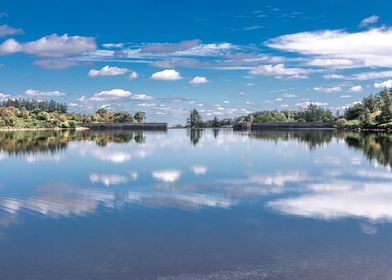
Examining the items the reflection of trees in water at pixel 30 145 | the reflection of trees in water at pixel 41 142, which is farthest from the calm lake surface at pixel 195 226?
the reflection of trees in water at pixel 41 142

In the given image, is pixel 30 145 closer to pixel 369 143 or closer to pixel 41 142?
pixel 41 142

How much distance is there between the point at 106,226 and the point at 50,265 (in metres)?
5.79

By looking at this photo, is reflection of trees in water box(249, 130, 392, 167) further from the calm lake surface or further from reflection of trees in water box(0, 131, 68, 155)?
reflection of trees in water box(0, 131, 68, 155)

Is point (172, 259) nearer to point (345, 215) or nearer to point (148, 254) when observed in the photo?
point (148, 254)

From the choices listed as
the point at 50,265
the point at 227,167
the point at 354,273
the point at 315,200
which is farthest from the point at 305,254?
the point at 227,167

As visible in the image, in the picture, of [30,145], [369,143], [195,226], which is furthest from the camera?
[369,143]

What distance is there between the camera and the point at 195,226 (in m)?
22.6

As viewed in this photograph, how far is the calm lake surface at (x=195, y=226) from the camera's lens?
16641 millimetres

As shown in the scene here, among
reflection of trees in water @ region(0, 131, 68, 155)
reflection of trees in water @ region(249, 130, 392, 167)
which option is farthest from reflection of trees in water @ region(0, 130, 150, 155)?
reflection of trees in water @ region(249, 130, 392, 167)

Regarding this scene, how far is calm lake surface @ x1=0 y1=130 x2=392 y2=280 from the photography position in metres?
16.6

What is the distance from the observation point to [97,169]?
48.0 metres

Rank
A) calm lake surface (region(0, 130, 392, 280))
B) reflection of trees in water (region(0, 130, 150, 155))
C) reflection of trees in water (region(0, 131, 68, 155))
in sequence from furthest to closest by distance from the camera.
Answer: reflection of trees in water (region(0, 130, 150, 155))
reflection of trees in water (region(0, 131, 68, 155))
calm lake surface (region(0, 130, 392, 280))

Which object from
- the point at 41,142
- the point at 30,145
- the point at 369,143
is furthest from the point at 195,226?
the point at 369,143

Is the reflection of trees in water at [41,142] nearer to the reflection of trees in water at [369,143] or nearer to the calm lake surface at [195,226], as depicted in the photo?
the calm lake surface at [195,226]
